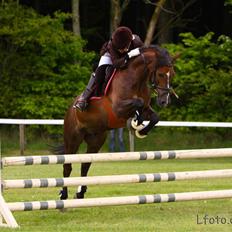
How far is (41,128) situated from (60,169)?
7.55 metres

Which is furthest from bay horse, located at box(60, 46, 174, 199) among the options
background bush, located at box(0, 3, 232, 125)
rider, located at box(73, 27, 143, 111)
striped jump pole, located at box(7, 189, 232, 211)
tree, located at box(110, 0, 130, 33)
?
tree, located at box(110, 0, 130, 33)

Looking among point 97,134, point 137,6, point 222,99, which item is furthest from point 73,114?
point 137,6

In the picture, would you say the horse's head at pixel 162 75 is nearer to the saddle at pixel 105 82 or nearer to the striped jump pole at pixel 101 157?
the saddle at pixel 105 82

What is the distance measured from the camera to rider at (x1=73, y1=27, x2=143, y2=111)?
34.1ft

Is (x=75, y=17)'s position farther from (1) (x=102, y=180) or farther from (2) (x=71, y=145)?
(1) (x=102, y=180)

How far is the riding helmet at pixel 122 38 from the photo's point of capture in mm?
10375

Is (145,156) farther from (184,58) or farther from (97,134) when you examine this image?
(184,58)

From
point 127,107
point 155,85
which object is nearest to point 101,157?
point 127,107

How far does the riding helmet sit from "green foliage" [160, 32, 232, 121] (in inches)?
532

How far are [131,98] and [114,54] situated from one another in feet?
2.10

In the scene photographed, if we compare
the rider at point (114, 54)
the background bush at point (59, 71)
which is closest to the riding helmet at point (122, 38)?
the rider at point (114, 54)

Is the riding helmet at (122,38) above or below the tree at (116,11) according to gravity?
above

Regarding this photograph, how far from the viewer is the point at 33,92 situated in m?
25.2

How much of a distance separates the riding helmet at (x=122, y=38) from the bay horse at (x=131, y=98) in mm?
218
